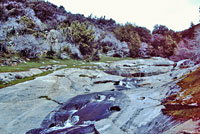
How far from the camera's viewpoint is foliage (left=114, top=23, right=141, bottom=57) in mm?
34088

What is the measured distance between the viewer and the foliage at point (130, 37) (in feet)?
112

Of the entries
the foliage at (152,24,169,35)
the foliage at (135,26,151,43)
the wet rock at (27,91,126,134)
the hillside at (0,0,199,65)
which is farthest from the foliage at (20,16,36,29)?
the foliage at (152,24,169,35)

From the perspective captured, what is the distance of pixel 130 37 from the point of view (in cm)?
3788

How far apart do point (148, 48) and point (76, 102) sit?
35.7m

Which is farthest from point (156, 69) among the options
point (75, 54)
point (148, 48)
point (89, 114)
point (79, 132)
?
point (148, 48)

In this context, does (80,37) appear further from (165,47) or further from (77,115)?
(165,47)

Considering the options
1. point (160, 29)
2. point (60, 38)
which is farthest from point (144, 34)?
point (60, 38)

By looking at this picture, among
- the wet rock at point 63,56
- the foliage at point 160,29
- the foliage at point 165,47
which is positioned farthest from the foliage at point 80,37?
the foliage at point 160,29

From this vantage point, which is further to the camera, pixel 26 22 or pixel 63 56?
pixel 26 22

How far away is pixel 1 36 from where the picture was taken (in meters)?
16.1

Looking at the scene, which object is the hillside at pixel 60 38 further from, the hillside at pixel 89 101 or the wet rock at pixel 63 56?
the hillside at pixel 89 101

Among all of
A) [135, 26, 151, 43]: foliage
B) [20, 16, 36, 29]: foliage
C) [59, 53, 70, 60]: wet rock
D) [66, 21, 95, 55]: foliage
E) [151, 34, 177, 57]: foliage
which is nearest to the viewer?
[59, 53, 70, 60]: wet rock

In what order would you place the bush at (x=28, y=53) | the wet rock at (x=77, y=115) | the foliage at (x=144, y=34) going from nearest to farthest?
the wet rock at (x=77, y=115), the bush at (x=28, y=53), the foliage at (x=144, y=34)

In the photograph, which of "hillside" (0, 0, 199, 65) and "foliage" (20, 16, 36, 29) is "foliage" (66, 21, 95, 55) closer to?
"hillside" (0, 0, 199, 65)
